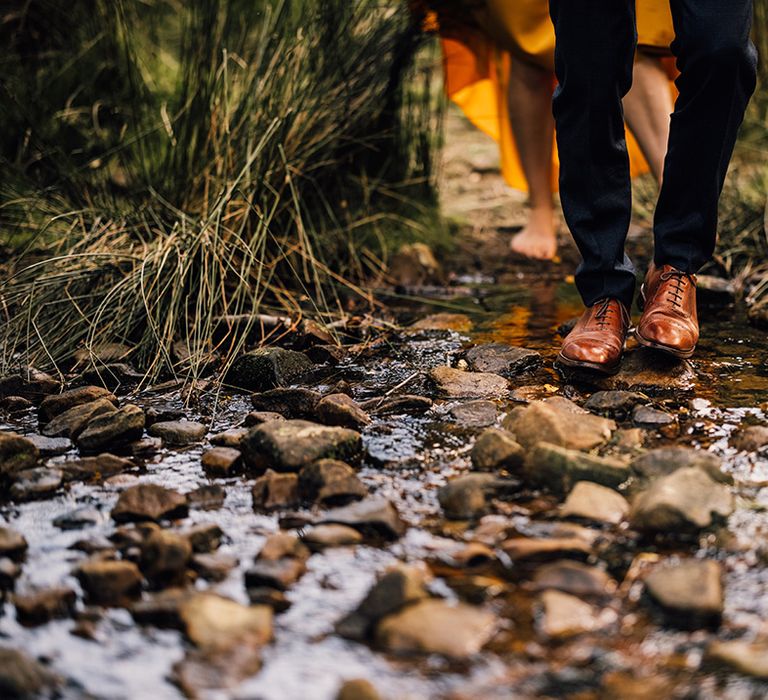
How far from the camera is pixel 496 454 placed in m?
1.38

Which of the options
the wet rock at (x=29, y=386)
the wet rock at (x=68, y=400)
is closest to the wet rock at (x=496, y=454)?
the wet rock at (x=68, y=400)

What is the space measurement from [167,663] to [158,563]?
0.18m

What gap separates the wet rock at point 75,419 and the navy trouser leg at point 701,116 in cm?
109

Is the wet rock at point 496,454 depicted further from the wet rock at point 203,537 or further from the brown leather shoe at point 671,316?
the brown leather shoe at point 671,316

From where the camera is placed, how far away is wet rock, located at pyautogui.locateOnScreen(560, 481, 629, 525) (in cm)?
121

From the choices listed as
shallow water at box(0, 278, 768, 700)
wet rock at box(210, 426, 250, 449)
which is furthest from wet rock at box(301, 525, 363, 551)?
wet rock at box(210, 426, 250, 449)

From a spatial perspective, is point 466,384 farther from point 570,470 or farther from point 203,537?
point 203,537

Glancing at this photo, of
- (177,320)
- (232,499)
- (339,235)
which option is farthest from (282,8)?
(232,499)

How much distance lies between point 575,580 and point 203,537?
46cm

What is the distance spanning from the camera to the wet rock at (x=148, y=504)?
1.25 m

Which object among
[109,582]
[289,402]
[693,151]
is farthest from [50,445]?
[693,151]

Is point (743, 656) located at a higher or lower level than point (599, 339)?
lower

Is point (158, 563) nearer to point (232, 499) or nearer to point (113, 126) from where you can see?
point (232, 499)

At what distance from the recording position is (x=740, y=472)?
135 cm
